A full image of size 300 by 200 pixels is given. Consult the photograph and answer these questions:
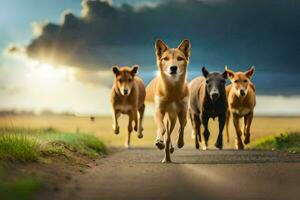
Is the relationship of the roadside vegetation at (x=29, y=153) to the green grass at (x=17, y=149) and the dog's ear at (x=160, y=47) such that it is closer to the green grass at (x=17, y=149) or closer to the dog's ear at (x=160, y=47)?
the green grass at (x=17, y=149)

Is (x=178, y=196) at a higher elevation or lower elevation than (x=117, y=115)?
lower

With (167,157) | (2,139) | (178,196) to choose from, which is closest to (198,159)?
(167,157)

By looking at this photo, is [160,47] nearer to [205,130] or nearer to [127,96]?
[205,130]

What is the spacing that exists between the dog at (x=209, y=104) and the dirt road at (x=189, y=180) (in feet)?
15.6

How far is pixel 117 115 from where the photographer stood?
21453 mm

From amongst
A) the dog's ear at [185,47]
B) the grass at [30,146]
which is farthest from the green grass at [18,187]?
the dog's ear at [185,47]

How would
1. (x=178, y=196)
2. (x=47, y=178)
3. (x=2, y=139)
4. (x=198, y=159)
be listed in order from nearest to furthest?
(x=178, y=196)
(x=47, y=178)
(x=2, y=139)
(x=198, y=159)

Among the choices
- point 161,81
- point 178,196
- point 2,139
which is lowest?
point 178,196

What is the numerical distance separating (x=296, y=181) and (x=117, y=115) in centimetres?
1058

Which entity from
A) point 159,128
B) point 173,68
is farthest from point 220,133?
point 173,68

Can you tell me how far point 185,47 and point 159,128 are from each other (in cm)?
170

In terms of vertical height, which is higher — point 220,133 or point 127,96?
point 127,96

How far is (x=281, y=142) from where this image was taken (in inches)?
883

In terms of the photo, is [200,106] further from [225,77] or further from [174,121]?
[174,121]
